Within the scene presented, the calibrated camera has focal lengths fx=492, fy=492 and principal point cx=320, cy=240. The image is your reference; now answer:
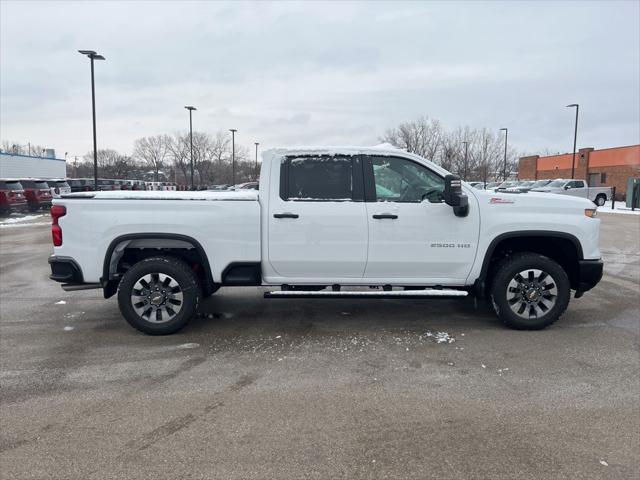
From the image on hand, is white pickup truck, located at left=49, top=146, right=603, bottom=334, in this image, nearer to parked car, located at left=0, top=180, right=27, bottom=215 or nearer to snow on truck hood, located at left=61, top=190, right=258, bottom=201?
snow on truck hood, located at left=61, top=190, right=258, bottom=201

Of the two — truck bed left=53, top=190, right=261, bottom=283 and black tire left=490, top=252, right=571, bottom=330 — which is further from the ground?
truck bed left=53, top=190, right=261, bottom=283

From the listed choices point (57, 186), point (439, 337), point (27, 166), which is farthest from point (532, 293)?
point (27, 166)

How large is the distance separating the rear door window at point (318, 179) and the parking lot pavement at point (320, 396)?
1.51m

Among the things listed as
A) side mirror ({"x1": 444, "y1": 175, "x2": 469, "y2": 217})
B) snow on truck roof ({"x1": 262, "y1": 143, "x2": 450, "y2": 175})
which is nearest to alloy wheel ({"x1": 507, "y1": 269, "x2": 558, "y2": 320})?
side mirror ({"x1": 444, "y1": 175, "x2": 469, "y2": 217})

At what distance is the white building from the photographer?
43.1m

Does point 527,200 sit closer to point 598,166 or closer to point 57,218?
point 57,218

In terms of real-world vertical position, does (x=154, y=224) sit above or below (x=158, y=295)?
above

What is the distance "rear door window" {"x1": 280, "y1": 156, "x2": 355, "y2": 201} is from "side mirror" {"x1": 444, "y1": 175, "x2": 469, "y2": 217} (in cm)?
99

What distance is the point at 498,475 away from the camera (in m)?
2.83

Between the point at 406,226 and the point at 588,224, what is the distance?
2.00 m

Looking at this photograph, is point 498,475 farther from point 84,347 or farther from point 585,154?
point 585,154

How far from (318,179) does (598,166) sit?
5037 centimetres

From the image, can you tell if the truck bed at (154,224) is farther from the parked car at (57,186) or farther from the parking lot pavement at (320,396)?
the parked car at (57,186)

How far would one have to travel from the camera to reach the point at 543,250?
572 cm
